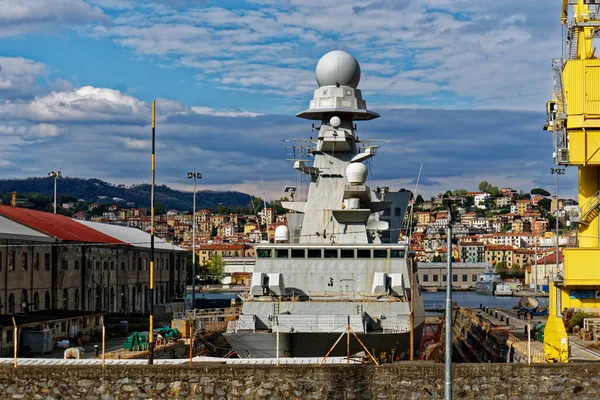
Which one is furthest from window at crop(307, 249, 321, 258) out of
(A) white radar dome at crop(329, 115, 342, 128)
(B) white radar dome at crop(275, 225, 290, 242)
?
(A) white radar dome at crop(329, 115, 342, 128)

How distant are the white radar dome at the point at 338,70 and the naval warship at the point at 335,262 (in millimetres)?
43

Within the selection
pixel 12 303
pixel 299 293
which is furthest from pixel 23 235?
pixel 299 293

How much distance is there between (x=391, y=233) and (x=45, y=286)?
22.2 meters

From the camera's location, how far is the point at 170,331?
4069cm

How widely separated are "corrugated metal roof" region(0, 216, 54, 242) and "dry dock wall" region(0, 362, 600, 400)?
25.3 m

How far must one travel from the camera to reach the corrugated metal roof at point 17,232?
47653 millimetres

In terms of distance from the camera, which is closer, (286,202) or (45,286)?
(286,202)

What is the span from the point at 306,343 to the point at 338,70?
546 inches

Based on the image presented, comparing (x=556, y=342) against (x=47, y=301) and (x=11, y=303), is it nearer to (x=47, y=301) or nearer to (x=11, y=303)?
(x=11, y=303)

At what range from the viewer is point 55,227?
6125 centimetres

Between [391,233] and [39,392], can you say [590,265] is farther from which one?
[39,392]

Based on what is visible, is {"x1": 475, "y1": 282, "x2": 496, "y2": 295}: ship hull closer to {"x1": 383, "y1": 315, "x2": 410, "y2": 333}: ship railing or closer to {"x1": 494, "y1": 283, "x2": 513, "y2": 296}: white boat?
{"x1": 494, "y1": 283, "x2": 513, "y2": 296}: white boat

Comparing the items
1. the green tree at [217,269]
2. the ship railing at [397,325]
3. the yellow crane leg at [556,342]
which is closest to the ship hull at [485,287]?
the green tree at [217,269]

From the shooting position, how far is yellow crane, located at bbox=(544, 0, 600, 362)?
138 ft
